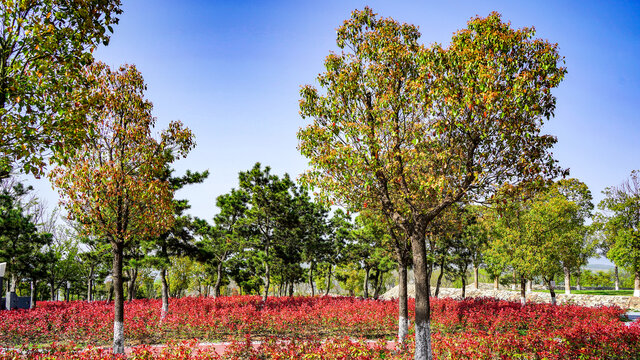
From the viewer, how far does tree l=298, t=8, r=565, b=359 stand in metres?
7.67

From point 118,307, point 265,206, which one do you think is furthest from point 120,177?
point 265,206

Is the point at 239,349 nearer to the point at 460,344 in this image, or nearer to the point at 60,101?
the point at 460,344

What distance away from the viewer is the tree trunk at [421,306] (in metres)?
8.12

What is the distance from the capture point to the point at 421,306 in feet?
27.9

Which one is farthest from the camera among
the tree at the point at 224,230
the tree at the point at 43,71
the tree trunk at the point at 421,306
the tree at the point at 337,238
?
the tree at the point at 337,238

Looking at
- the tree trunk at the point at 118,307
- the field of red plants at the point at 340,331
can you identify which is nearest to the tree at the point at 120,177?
the tree trunk at the point at 118,307

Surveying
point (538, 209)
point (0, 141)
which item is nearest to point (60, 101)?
point (0, 141)

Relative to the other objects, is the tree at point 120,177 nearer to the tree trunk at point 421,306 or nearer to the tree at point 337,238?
the tree trunk at point 421,306

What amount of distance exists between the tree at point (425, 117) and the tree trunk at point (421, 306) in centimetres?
2

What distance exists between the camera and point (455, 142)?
8.66 meters

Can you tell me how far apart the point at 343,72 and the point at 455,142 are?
12.2ft

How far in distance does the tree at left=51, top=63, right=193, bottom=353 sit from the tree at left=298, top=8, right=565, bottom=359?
4.81 metres

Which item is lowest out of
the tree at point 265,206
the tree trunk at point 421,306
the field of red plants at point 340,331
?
the field of red plants at point 340,331

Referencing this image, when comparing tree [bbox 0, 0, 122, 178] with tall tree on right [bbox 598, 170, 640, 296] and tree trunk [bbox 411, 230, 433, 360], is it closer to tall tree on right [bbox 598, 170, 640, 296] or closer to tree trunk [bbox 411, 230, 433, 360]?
tree trunk [bbox 411, 230, 433, 360]
